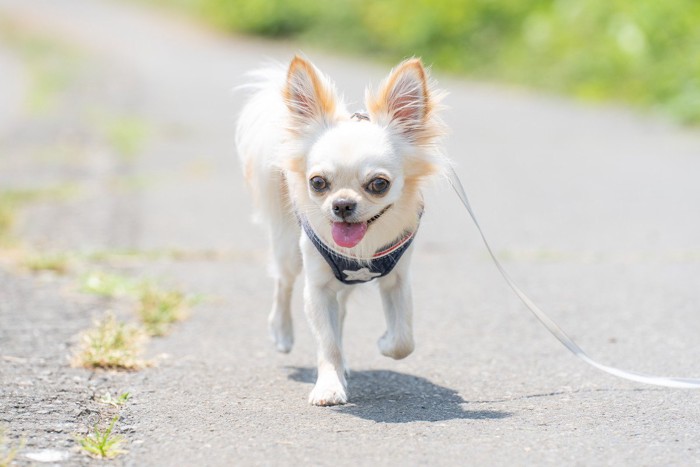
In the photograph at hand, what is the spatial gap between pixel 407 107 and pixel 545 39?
45.5ft

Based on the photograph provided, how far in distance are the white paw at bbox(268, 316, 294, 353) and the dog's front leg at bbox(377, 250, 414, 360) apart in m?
0.69

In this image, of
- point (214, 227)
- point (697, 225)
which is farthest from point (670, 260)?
point (214, 227)

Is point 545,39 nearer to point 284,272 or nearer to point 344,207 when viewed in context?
point 284,272

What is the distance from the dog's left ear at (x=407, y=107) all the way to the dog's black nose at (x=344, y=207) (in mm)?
473

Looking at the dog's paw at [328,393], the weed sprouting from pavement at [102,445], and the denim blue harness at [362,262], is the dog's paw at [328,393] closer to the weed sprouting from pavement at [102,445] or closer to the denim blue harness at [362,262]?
the denim blue harness at [362,262]

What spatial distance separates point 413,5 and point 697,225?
13101 millimetres

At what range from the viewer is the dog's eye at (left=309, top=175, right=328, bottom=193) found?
4.46 m

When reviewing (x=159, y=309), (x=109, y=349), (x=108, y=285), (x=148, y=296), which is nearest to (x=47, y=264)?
(x=108, y=285)

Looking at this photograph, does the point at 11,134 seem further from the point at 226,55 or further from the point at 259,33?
the point at 259,33

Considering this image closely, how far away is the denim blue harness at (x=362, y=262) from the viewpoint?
4.71 metres

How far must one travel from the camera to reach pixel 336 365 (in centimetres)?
473

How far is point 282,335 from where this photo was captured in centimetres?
545

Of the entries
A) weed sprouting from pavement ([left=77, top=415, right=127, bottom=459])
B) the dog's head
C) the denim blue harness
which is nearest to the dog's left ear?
the dog's head

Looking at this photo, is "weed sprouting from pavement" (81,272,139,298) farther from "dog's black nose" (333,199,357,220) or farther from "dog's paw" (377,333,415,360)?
"dog's black nose" (333,199,357,220)
